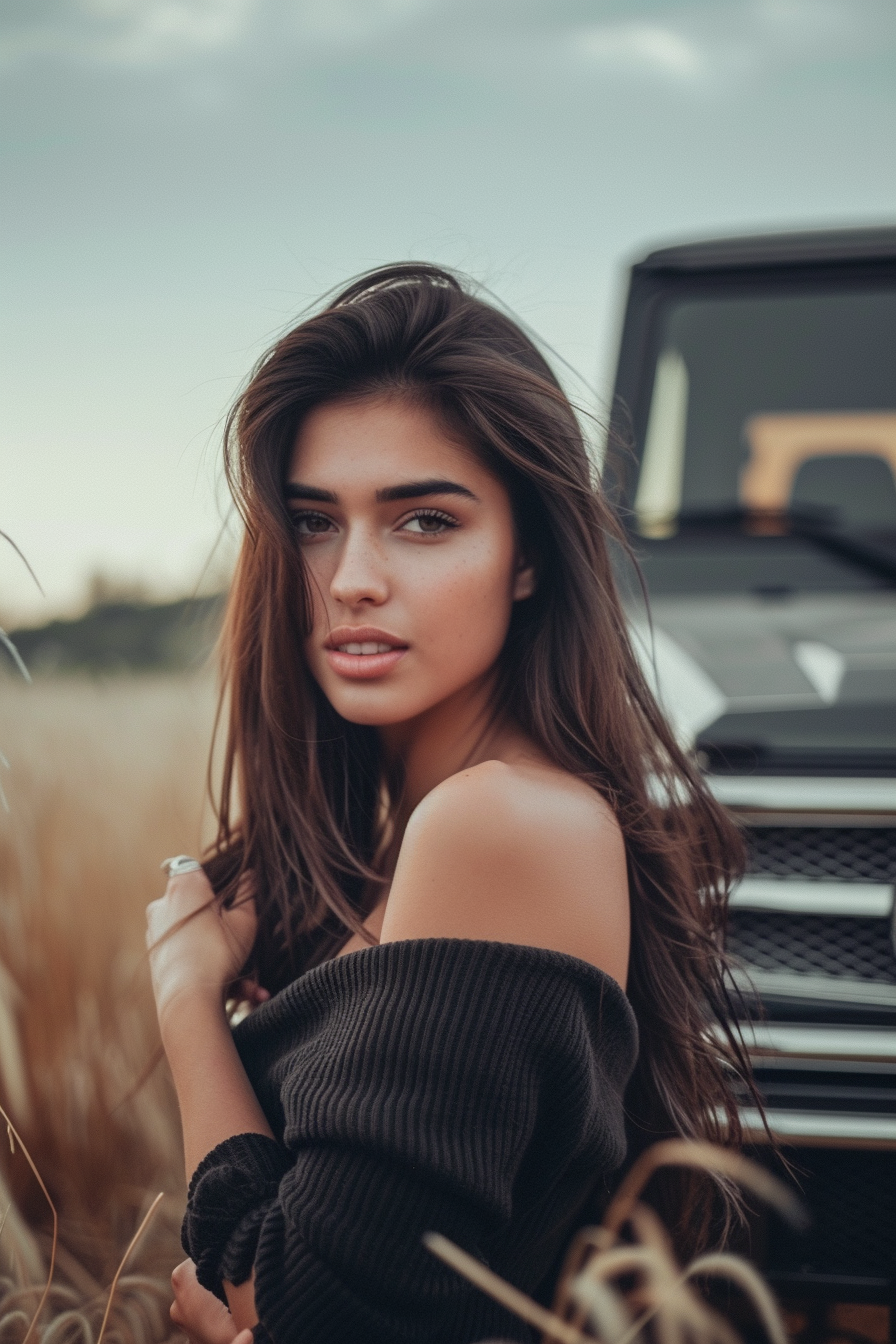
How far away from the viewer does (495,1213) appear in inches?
42.9

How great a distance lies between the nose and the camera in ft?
4.31

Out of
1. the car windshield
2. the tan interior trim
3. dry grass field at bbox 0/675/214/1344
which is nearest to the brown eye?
dry grass field at bbox 0/675/214/1344

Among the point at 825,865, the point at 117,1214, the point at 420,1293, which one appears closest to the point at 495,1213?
the point at 420,1293

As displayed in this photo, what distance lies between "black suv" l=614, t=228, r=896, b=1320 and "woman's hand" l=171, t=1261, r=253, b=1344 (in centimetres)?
81

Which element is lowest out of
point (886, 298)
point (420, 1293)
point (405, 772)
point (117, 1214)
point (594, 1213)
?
point (117, 1214)

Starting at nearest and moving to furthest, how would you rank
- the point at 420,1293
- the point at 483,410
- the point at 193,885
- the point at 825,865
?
the point at 420,1293, the point at 483,410, the point at 193,885, the point at 825,865

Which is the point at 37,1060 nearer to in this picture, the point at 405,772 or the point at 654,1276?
the point at 405,772

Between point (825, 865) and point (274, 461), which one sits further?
point (825, 865)

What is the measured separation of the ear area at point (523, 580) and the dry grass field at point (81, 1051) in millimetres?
750

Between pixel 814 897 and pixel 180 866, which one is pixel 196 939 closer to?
pixel 180 866

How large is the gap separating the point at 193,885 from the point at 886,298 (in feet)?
7.10

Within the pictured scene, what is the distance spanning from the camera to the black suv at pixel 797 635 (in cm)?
176

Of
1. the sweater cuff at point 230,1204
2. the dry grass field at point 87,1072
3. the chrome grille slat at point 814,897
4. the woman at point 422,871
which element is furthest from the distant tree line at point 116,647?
the chrome grille slat at point 814,897

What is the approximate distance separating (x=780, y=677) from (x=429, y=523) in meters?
0.90
